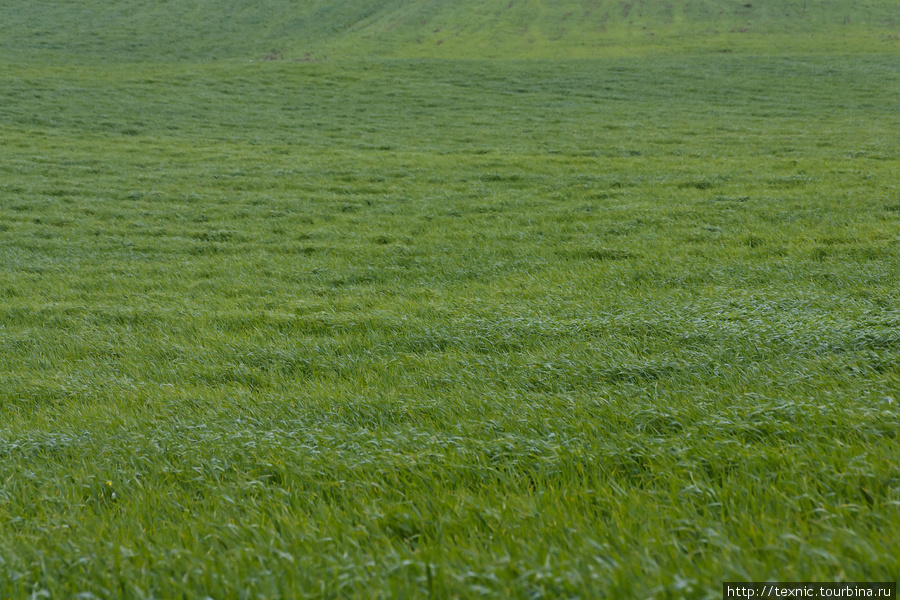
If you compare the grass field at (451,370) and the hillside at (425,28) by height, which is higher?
the hillside at (425,28)

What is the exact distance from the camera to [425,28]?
2096 inches

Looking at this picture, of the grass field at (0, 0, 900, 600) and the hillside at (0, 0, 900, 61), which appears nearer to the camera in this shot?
the grass field at (0, 0, 900, 600)

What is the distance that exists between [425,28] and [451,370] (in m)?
53.8

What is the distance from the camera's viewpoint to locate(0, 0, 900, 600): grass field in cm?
268

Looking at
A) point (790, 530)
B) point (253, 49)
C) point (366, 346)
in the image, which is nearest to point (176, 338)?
point (366, 346)

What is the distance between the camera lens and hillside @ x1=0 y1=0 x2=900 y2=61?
145 ft

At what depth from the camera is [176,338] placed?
6918mm

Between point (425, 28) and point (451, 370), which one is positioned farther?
point (425, 28)

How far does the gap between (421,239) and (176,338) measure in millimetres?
5244

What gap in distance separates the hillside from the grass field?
1129 inches

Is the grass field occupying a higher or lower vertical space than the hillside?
lower

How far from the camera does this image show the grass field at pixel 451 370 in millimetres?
2676

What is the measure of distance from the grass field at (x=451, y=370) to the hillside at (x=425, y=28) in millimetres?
28669

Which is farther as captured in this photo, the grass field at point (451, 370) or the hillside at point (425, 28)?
the hillside at point (425, 28)
